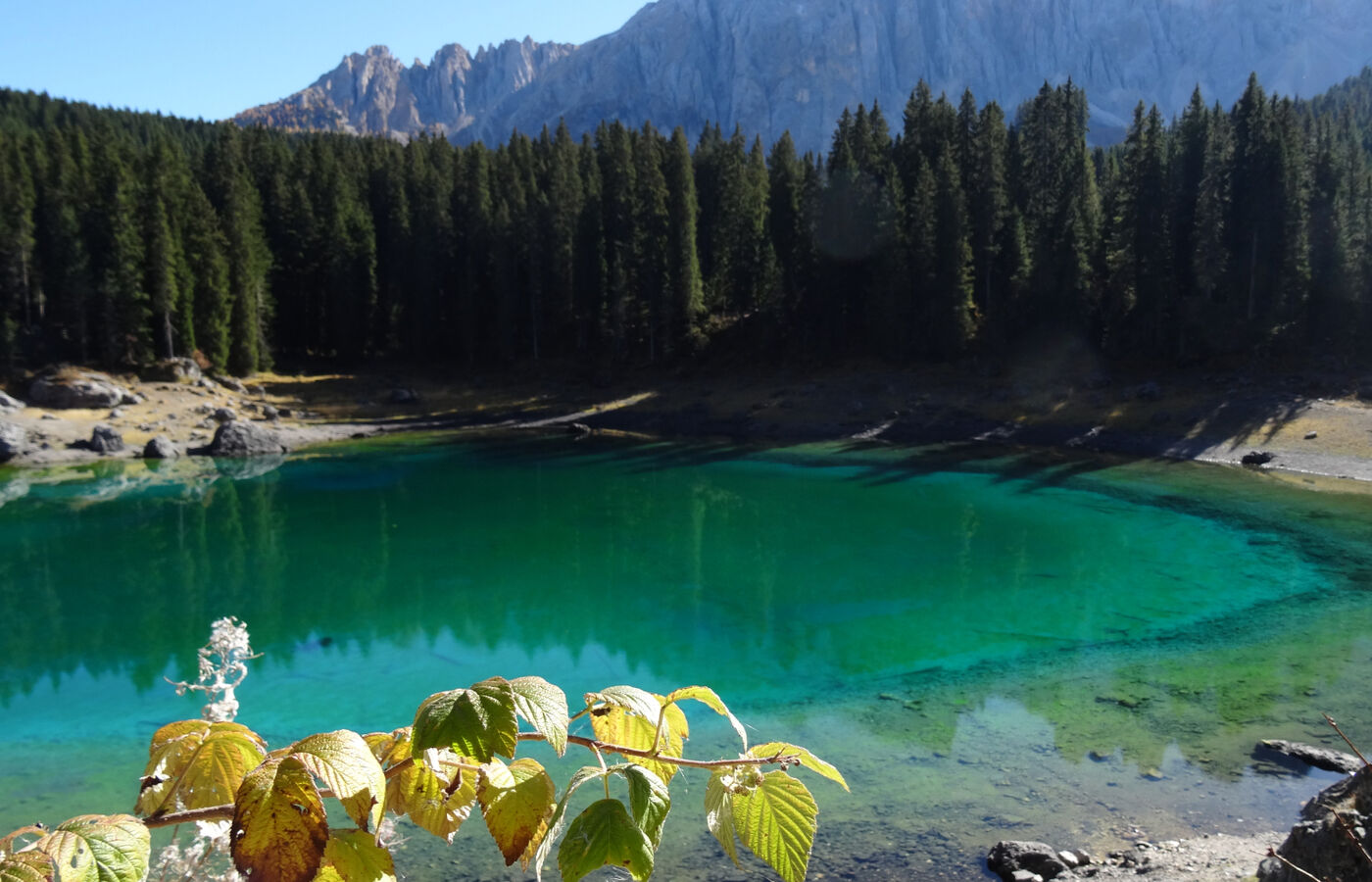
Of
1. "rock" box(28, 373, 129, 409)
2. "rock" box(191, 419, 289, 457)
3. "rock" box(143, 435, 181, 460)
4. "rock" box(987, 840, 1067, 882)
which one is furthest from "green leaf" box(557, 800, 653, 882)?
"rock" box(28, 373, 129, 409)

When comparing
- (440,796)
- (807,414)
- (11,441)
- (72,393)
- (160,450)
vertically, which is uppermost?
(72,393)

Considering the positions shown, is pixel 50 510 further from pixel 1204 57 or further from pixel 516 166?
pixel 1204 57

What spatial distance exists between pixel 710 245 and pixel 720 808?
177ft

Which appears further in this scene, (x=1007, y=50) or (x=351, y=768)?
(x=1007, y=50)

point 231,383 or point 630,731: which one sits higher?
point 231,383

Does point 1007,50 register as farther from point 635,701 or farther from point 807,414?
point 635,701

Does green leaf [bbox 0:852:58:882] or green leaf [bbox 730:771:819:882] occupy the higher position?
green leaf [bbox 0:852:58:882]

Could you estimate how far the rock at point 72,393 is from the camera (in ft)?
132

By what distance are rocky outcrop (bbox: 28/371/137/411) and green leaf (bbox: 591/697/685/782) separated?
4699cm

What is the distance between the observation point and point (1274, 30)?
487 ft

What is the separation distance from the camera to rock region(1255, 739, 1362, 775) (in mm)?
9656

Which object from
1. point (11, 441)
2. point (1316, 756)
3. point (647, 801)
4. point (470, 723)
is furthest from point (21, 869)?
point (11, 441)

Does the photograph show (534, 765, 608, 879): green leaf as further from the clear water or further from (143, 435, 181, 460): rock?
(143, 435, 181, 460): rock

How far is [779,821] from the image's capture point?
135cm
